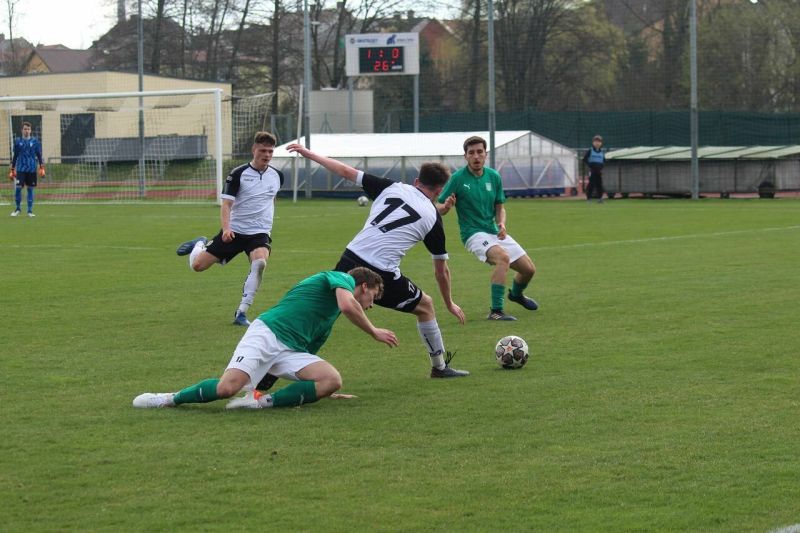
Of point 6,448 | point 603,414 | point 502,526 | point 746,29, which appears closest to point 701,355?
point 603,414

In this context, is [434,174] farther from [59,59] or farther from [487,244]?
[59,59]

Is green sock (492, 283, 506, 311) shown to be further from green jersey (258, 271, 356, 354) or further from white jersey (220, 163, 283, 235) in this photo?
green jersey (258, 271, 356, 354)

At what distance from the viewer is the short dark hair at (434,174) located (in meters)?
9.01

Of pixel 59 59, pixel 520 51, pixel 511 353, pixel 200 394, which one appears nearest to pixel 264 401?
pixel 200 394

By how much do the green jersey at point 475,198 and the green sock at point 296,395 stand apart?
5005mm

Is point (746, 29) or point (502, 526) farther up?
point (746, 29)

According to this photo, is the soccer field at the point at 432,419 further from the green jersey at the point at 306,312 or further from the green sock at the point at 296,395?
the green jersey at the point at 306,312

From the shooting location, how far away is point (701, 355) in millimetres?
9609

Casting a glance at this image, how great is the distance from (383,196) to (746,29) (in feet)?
155

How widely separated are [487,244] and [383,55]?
113 feet

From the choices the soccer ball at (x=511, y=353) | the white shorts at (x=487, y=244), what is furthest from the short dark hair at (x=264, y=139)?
the soccer ball at (x=511, y=353)

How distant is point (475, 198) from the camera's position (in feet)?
41.3

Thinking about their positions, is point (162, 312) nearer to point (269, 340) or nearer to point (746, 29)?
point (269, 340)

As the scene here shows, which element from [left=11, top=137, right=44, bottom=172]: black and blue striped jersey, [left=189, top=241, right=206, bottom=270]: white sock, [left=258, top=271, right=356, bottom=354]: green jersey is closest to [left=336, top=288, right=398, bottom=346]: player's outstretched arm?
[left=258, top=271, right=356, bottom=354]: green jersey
